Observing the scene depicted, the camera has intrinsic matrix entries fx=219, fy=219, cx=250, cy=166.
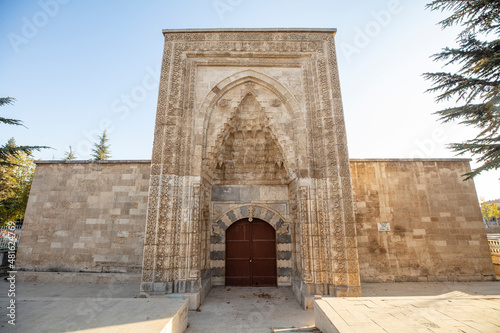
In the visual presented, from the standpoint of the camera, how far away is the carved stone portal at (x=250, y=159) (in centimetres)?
466

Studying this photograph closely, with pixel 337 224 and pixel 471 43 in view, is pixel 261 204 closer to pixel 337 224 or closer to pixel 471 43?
pixel 337 224

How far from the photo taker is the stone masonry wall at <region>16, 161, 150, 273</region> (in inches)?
248

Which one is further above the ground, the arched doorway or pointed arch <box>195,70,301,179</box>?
pointed arch <box>195,70,301,179</box>

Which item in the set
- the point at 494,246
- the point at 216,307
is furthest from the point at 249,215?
the point at 494,246

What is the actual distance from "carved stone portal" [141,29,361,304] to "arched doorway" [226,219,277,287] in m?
0.23

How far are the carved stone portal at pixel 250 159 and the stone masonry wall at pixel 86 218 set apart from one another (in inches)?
88.6

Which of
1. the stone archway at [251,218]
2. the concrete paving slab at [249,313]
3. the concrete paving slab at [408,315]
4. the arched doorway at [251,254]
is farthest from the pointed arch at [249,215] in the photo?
the concrete paving slab at [408,315]

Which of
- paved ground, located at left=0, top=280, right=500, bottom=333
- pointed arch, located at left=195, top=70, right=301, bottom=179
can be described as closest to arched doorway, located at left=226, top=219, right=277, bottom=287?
paved ground, located at left=0, top=280, right=500, bottom=333

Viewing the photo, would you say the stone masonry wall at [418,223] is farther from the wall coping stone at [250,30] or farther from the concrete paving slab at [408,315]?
the wall coping stone at [250,30]

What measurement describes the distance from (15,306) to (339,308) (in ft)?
14.4

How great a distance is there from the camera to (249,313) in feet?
14.0

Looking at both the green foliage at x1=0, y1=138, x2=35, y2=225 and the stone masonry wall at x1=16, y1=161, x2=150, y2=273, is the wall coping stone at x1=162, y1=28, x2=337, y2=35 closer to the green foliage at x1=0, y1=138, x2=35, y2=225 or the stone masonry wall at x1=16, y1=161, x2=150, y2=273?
the stone masonry wall at x1=16, y1=161, x2=150, y2=273

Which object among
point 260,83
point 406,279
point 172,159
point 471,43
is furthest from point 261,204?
point 471,43

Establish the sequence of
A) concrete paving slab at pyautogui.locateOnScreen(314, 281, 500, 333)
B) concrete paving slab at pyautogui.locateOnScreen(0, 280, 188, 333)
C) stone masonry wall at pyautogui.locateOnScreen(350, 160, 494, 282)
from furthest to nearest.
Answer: stone masonry wall at pyautogui.locateOnScreen(350, 160, 494, 282), concrete paving slab at pyautogui.locateOnScreen(0, 280, 188, 333), concrete paving slab at pyautogui.locateOnScreen(314, 281, 500, 333)
